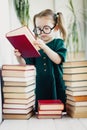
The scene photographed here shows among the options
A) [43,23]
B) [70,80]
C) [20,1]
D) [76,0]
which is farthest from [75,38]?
[70,80]

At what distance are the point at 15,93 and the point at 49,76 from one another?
22 centimetres

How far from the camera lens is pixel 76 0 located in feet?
8.02

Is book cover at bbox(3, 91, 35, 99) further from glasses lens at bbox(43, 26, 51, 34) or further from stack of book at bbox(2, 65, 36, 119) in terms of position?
glasses lens at bbox(43, 26, 51, 34)

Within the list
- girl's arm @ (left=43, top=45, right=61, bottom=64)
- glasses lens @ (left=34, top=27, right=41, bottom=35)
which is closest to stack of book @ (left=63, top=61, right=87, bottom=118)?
girl's arm @ (left=43, top=45, right=61, bottom=64)

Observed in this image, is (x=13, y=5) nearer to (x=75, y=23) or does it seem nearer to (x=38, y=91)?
(x=75, y=23)

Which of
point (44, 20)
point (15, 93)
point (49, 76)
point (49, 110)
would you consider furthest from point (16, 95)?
point (44, 20)

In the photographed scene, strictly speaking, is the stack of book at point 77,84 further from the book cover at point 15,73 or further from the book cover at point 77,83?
the book cover at point 15,73

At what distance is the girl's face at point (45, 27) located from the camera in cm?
93

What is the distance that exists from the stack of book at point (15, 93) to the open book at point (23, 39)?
0.07 metres

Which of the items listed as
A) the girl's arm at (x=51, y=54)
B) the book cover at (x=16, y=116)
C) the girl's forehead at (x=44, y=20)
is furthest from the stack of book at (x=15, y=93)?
the girl's forehead at (x=44, y=20)

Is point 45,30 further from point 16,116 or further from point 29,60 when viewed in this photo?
point 16,116

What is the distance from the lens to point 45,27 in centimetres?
92

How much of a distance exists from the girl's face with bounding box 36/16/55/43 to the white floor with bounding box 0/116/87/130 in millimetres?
343

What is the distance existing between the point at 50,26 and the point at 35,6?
1.44m
